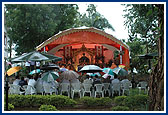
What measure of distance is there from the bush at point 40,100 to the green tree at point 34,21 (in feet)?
37.5

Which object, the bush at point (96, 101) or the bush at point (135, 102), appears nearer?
the bush at point (135, 102)

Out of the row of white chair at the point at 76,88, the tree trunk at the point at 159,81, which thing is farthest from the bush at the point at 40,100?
the tree trunk at the point at 159,81

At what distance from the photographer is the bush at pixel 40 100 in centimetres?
714

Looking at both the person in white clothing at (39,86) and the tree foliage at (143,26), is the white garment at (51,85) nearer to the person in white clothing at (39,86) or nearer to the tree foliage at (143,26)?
the person in white clothing at (39,86)

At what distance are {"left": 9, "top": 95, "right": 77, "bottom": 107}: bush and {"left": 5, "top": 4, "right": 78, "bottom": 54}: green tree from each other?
11.4 m

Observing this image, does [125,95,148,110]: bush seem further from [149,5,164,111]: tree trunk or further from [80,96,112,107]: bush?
[149,5,164,111]: tree trunk

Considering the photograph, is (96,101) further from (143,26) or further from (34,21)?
(34,21)

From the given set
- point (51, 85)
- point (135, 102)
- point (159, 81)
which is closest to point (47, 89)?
point (51, 85)

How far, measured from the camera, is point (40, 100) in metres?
7.27

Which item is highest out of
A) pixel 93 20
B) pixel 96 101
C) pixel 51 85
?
pixel 93 20

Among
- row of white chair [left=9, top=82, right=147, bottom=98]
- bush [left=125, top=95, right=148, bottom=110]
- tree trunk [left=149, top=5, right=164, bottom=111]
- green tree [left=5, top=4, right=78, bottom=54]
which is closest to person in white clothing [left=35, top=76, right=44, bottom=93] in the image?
Result: row of white chair [left=9, top=82, right=147, bottom=98]

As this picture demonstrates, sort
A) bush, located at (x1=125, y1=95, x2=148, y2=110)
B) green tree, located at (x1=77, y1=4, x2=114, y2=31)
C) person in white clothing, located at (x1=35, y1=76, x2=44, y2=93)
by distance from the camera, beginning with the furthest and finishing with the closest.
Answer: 1. green tree, located at (x1=77, y1=4, x2=114, y2=31)
2. person in white clothing, located at (x1=35, y1=76, x2=44, y2=93)
3. bush, located at (x1=125, y1=95, x2=148, y2=110)

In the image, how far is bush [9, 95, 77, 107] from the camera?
281 inches

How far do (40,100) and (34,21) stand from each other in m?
11.7
